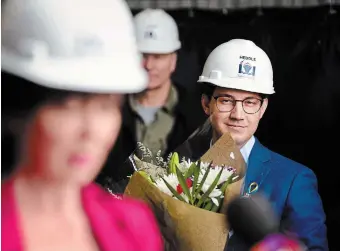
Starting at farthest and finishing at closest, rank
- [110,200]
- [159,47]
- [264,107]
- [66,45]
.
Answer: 1. [264,107]
2. [159,47]
3. [110,200]
4. [66,45]

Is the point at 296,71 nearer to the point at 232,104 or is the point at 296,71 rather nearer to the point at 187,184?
the point at 232,104

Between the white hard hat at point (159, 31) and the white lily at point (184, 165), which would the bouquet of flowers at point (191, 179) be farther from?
the white hard hat at point (159, 31)

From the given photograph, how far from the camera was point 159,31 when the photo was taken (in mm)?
1387

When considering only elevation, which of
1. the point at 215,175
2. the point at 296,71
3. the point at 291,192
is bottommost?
the point at 291,192

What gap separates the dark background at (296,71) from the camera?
4.91ft

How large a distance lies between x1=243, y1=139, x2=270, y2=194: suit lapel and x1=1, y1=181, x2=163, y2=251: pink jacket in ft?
1.00

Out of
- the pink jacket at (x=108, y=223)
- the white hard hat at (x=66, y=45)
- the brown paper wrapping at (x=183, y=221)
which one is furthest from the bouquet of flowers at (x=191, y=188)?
the white hard hat at (x=66, y=45)

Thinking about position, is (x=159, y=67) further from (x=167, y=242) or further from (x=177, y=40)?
(x=167, y=242)

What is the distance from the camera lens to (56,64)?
79 cm

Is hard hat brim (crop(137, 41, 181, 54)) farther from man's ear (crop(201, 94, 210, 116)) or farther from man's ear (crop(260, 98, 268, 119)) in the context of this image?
man's ear (crop(260, 98, 268, 119))

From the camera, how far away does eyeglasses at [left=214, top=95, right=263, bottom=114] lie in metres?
→ 1.35

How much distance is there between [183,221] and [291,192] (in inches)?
14.9

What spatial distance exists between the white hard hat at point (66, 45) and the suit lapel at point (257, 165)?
0.49 metres

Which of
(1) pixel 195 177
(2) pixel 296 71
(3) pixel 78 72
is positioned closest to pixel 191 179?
(1) pixel 195 177
